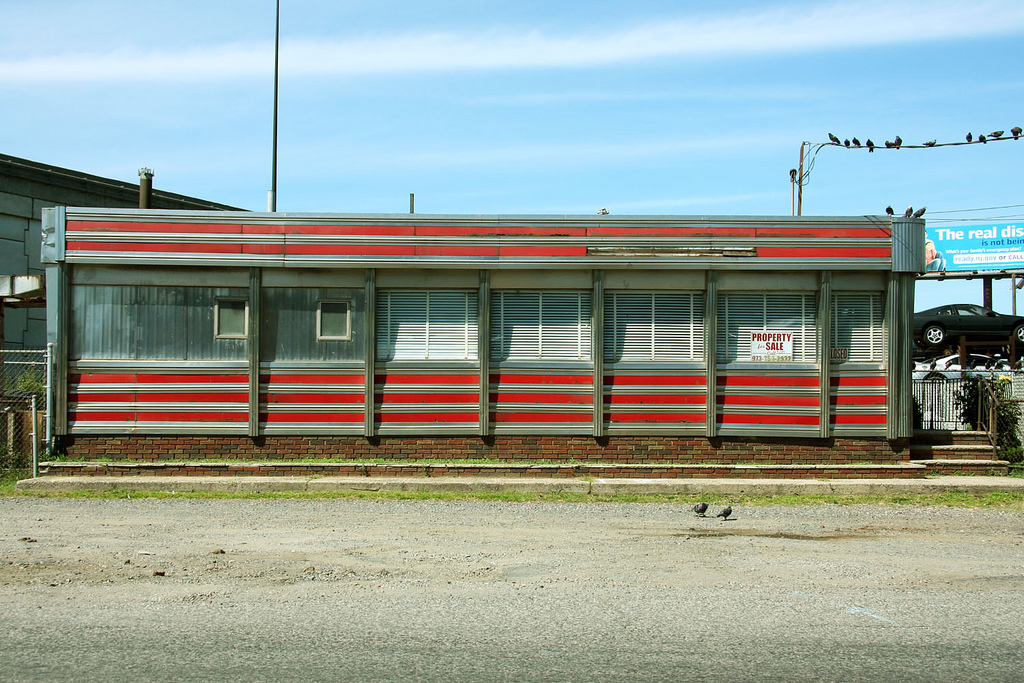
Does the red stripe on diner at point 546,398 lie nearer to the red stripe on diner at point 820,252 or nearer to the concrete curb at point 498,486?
the concrete curb at point 498,486

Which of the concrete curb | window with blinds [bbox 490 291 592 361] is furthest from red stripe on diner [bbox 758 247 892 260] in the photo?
the concrete curb

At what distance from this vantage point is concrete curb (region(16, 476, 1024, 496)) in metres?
13.0

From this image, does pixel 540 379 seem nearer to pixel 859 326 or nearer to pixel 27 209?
pixel 859 326

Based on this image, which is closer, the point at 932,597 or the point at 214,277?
the point at 932,597

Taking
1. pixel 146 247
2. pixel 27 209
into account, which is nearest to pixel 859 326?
pixel 146 247

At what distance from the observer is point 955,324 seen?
3569 cm

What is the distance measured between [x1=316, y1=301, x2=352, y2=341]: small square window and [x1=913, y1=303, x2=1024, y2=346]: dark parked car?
2739 cm

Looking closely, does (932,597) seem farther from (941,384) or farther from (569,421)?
(941,384)

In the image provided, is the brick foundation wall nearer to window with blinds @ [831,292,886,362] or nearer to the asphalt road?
window with blinds @ [831,292,886,362]

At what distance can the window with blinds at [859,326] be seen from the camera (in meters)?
14.7

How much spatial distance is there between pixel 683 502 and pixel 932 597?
5.05m

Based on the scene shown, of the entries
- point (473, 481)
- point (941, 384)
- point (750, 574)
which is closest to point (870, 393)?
point (941, 384)

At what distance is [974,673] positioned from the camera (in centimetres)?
566

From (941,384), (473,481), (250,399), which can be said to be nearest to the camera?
(473,481)
